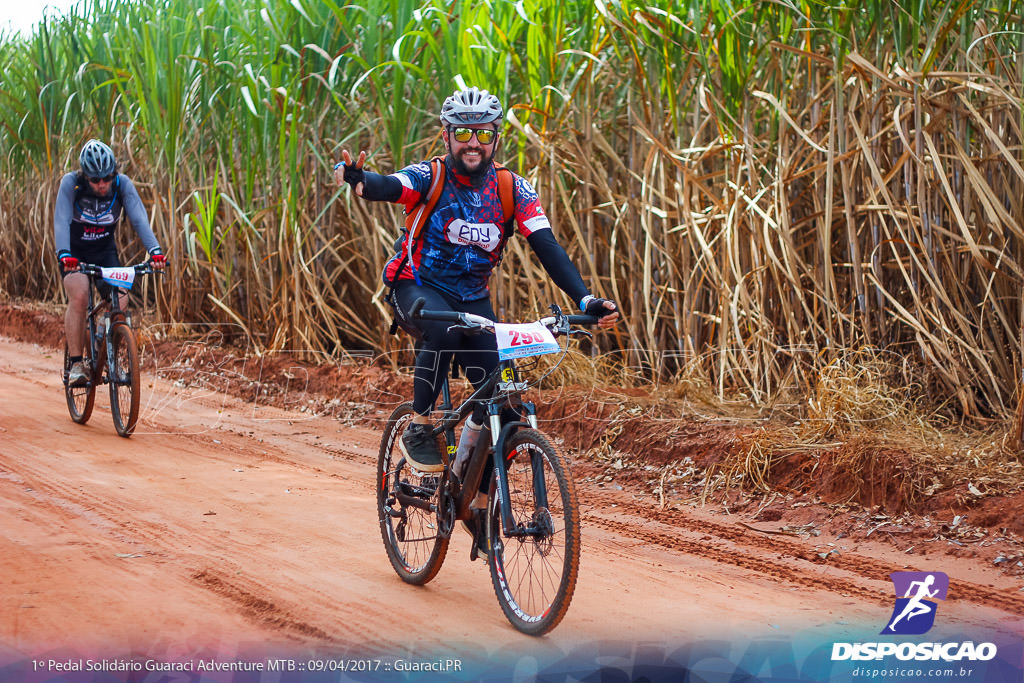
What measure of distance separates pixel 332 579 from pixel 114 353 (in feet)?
12.6

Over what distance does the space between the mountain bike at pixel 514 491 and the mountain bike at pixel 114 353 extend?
3663mm

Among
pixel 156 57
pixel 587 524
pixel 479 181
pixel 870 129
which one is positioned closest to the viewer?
pixel 479 181

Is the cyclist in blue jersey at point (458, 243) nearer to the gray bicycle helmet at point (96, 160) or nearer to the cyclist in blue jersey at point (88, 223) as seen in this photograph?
the cyclist in blue jersey at point (88, 223)

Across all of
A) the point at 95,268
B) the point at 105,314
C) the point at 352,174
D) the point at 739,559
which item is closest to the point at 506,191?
the point at 352,174

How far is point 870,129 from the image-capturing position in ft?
19.7

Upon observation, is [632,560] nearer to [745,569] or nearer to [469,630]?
[745,569]

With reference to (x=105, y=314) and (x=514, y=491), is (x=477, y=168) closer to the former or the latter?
(x=514, y=491)

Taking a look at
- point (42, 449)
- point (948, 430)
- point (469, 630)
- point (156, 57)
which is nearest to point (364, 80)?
point (156, 57)

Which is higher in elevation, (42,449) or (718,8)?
Result: (718,8)

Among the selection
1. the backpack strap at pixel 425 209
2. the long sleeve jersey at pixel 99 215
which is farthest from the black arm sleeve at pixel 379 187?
the long sleeve jersey at pixel 99 215

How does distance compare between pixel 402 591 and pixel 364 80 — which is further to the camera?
pixel 364 80

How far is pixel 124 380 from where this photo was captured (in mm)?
7176

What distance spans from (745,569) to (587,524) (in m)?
0.94

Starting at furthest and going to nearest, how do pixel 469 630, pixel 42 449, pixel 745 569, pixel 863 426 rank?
pixel 42 449 → pixel 863 426 → pixel 745 569 → pixel 469 630
